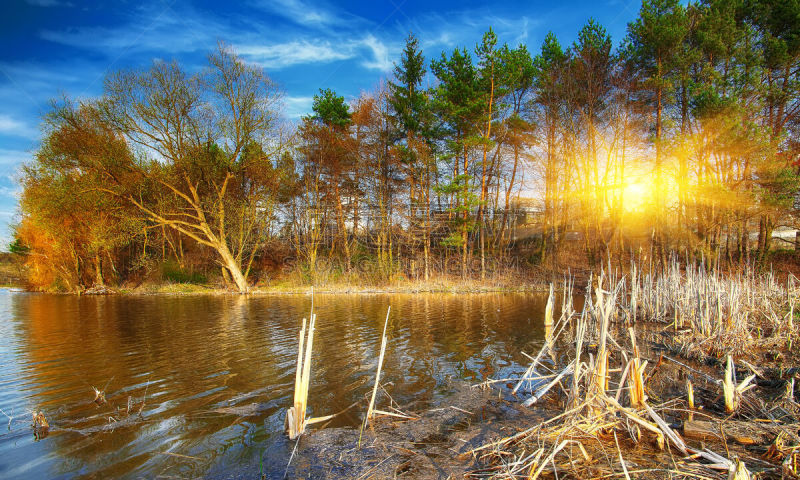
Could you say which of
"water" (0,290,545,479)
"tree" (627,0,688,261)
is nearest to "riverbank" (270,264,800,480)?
"water" (0,290,545,479)

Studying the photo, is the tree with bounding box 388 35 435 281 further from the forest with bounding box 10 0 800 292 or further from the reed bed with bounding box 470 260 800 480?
the reed bed with bounding box 470 260 800 480

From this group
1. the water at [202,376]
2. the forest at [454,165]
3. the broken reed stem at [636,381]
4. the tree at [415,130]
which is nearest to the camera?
the broken reed stem at [636,381]

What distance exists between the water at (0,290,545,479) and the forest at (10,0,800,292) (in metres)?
10.5

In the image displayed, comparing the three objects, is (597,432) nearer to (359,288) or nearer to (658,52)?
(359,288)

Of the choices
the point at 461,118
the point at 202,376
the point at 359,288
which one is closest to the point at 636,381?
the point at 202,376

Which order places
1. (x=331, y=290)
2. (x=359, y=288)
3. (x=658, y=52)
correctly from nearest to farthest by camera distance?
(x=658, y=52) < (x=331, y=290) < (x=359, y=288)

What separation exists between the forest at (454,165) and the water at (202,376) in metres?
10.5

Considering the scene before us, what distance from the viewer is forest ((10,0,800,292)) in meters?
17.0

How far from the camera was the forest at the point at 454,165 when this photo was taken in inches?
669

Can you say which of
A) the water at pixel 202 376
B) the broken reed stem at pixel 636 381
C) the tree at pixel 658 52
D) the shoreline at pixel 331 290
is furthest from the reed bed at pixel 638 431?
the tree at pixel 658 52

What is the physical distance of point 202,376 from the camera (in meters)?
5.96

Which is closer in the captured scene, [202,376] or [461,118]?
[202,376]

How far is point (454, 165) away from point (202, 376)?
19.4 meters

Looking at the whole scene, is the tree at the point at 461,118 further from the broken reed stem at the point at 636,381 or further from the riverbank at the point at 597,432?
the broken reed stem at the point at 636,381
